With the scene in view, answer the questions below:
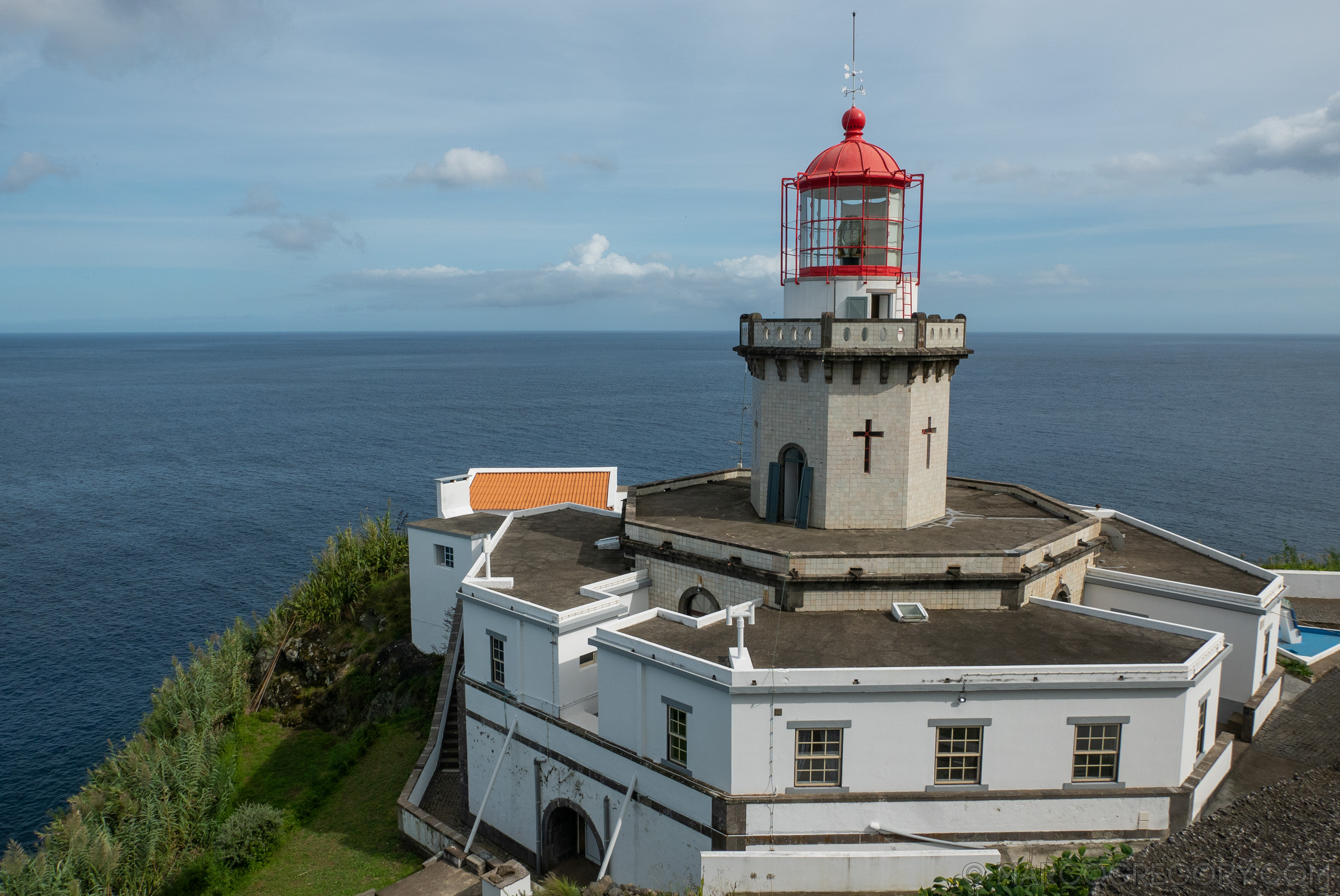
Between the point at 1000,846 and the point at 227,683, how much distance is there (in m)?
31.2

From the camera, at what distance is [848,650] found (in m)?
19.5

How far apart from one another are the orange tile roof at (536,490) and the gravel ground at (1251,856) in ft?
85.4

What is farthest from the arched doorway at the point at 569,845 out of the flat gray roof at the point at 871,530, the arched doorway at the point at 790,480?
the arched doorway at the point at 790,480

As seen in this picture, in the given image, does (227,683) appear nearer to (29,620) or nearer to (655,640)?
(29,620)

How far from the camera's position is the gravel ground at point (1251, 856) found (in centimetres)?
1290

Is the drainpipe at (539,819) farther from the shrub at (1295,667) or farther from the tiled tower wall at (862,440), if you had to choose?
the shrub at (1295,667)

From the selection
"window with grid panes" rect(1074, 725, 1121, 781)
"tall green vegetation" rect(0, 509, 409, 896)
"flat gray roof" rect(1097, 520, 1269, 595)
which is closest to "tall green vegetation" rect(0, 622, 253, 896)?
"tall green vegetation" rect(0, 509, 409, 896)

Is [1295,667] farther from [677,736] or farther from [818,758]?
[677,736]

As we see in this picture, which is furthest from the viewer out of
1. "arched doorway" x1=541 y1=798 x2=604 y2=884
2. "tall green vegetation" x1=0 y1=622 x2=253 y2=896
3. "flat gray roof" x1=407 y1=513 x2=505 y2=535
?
"flat gray roof" x1=407 y1=513 x2=505 y2=535

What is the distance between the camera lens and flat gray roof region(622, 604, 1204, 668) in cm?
1875

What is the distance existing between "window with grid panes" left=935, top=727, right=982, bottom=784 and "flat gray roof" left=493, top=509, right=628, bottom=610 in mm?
9622

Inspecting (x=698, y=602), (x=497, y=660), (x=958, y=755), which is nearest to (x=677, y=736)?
(x=698, y=602)

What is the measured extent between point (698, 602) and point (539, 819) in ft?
22.6

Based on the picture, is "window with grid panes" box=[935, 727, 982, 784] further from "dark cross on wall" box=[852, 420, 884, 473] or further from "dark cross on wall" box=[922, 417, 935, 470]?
"dark cross on wall" box=[922, 417, 935, 470]
